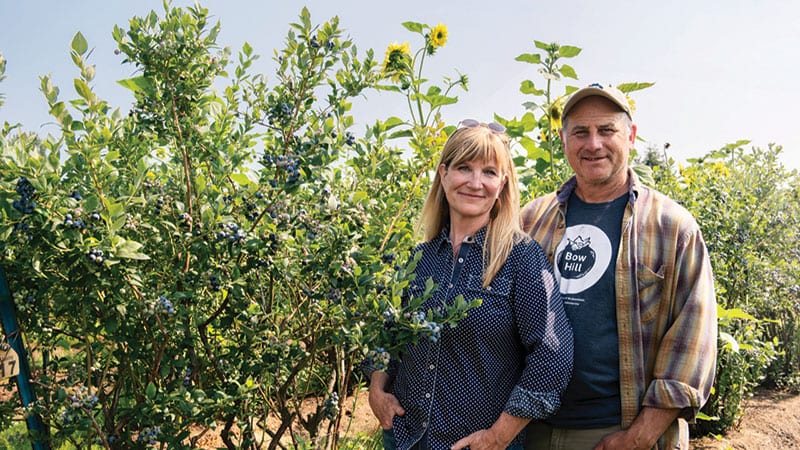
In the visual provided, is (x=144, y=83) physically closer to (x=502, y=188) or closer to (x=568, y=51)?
(x=502, y=188)

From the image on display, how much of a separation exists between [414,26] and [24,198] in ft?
7.87

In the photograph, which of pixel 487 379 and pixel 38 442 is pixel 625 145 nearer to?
pixel 487 379

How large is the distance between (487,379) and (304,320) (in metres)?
0.87

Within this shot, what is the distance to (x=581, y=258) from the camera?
205 centimetres

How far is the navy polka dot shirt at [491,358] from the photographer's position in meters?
1.75

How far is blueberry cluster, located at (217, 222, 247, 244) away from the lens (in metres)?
1.79

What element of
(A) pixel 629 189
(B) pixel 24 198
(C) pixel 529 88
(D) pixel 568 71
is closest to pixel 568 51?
(D) pixel 568 71

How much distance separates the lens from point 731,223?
4.42m

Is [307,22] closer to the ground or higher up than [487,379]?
higher up

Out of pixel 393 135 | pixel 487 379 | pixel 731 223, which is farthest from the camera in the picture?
pixel 731 223

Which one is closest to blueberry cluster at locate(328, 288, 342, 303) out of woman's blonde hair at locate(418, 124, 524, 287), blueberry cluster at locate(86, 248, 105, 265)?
woman's blonde hair at locate(418, 124, 524, 287)

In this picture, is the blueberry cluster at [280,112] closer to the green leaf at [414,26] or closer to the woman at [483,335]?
the woman at [483,335]

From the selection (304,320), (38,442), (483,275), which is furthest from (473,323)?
(38,442)

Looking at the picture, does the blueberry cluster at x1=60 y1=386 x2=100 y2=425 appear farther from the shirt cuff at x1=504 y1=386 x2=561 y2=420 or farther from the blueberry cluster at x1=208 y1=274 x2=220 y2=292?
the shirt cuff at x1=504 y1=386 x2=561 y2=420
